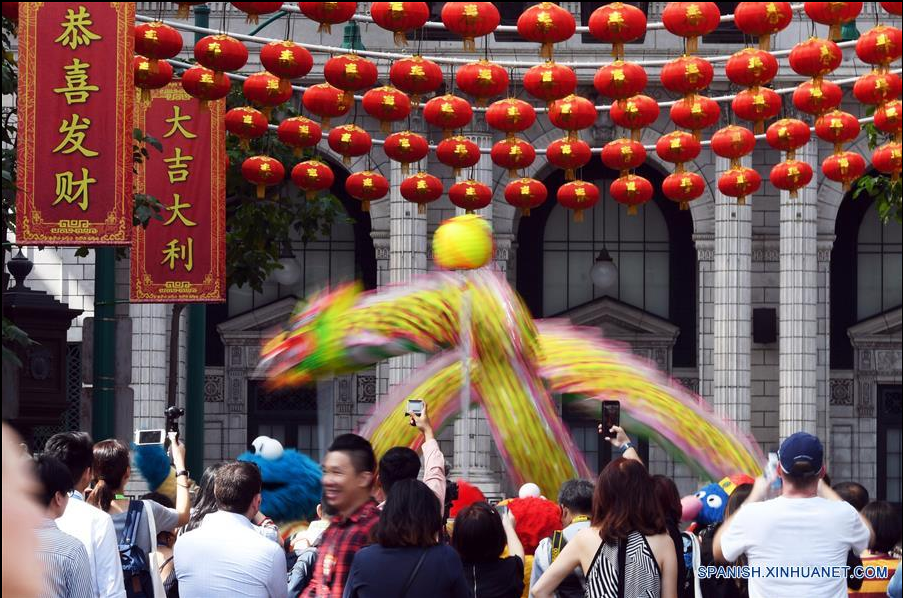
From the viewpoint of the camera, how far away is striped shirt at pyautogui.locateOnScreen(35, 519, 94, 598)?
593cm

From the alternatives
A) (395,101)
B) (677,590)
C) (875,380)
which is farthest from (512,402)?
(875,380)

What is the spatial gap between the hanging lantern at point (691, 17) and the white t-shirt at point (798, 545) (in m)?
6.27

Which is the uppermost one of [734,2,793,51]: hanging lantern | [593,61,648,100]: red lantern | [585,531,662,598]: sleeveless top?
[734,2,793,51]: hanging lantern

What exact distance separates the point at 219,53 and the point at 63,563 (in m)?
6.47

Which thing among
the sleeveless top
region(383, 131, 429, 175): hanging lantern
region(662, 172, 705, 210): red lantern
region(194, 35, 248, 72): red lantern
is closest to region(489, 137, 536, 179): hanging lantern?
region(383, 131, 429, 175): hanging lantern

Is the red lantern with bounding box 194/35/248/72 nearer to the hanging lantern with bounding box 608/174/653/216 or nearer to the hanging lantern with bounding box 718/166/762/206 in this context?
the hanging lantern with bounding box 608/174/653/216

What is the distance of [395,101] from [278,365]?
413 centimetres

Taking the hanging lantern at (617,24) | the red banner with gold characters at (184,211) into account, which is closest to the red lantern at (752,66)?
the hanging lantern at (617,24)

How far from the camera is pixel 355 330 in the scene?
9516mm

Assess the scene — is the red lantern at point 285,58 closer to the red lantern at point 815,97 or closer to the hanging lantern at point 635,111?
the hanging lantern at point 635,111

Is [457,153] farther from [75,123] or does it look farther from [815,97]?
[75,123]

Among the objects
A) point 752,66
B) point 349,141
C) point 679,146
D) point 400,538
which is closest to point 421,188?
point 349,141

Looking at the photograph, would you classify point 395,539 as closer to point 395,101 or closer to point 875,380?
point 395,101

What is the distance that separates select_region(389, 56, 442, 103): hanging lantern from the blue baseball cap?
693cm
